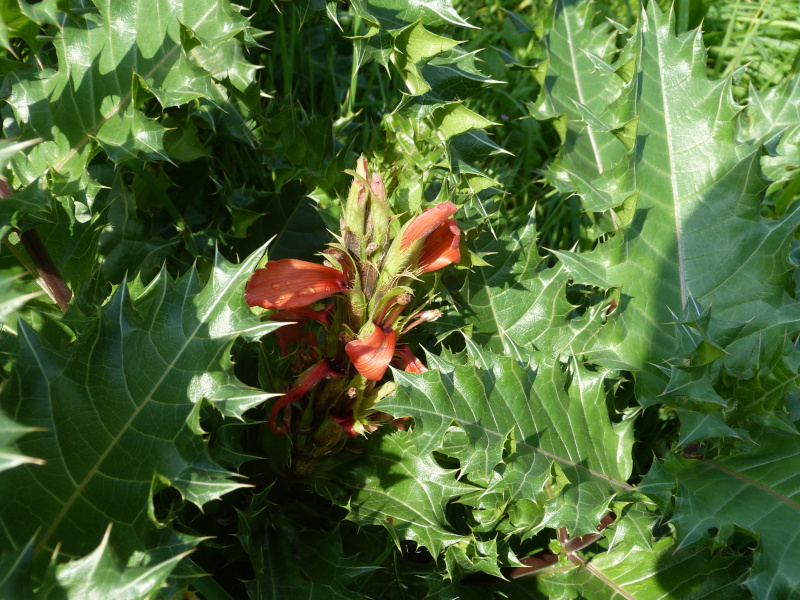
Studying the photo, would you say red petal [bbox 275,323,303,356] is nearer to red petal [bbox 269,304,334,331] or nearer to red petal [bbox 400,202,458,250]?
red petal [bbox 269,304,334,331]

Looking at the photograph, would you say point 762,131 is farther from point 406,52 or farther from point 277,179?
point 277,179

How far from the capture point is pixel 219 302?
1.35 meters

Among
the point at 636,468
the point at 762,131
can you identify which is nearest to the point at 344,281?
the point at 636,468

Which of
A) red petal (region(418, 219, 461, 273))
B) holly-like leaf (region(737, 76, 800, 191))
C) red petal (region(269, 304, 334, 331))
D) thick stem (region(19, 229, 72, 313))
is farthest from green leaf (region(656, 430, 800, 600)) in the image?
thick stem (region(19, 229, 72, 313))

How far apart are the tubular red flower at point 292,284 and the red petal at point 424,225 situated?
0.16 metres

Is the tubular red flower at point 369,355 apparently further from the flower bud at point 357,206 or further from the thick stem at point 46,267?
the thick stem at point 46,267

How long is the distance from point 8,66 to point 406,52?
0.85m

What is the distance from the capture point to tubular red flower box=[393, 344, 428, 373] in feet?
5.11

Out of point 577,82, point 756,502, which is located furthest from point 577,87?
point 756,502

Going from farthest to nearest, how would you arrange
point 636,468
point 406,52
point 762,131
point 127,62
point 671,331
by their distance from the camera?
1. point 762,131
2. point 636,468
3. point 671,331
4. point 127,62
5. point 406,52

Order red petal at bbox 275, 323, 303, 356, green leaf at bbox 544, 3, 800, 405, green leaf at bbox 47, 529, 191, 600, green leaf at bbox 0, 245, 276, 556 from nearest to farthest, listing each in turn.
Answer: green leaf at bbox 47, 529, 191, 600 < green leaf at bbox 0, 245, 276, 556 < red petal at bbox 275, 323, 303, 356 < green leaf at bbox 544, 3, 800, 405

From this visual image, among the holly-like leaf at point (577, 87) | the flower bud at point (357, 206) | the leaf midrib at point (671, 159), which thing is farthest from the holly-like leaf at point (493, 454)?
the holly-like leaf at point (577, 87)

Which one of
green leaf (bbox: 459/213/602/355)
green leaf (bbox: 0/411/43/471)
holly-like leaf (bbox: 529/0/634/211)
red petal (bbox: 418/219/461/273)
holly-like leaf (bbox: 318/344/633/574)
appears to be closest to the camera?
green leaf (bbox: 0/411/43/471)

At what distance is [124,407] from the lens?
1.34m
